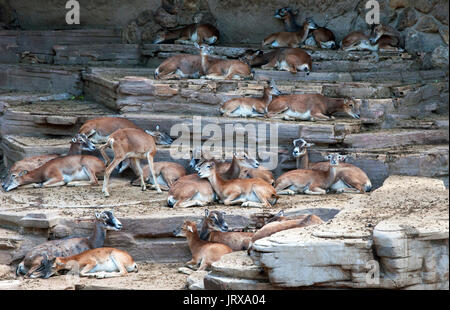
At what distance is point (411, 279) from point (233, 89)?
6.80 m

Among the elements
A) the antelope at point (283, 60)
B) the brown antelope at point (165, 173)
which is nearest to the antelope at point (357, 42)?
the antelope at point (283, 60)

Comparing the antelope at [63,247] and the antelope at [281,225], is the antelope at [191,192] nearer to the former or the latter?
the antelope at [63,247]

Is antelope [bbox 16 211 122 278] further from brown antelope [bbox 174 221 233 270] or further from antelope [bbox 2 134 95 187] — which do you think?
antelope [bbox 2 134 95 187]

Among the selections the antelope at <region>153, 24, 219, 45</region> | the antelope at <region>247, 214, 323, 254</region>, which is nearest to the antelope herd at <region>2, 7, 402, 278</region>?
the antelope at <region>247, 214, 323, 254</region>

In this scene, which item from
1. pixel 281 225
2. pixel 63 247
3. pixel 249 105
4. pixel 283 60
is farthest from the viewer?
pixel 283 60

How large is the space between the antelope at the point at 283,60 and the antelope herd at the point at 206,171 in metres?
0.02

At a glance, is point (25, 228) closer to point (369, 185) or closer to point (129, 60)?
point (369, 185)

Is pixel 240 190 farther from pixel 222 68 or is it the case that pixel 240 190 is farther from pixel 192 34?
pixel 192 34

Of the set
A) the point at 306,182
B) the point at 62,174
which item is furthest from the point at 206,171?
the point at 62,174

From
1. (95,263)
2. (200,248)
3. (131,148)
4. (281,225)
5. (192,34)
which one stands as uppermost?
(192,34)

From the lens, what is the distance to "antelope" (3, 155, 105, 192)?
11.8 m

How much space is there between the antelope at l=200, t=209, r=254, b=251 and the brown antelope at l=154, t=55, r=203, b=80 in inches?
200

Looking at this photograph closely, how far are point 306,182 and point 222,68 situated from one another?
156 inches

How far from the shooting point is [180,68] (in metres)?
14.9
